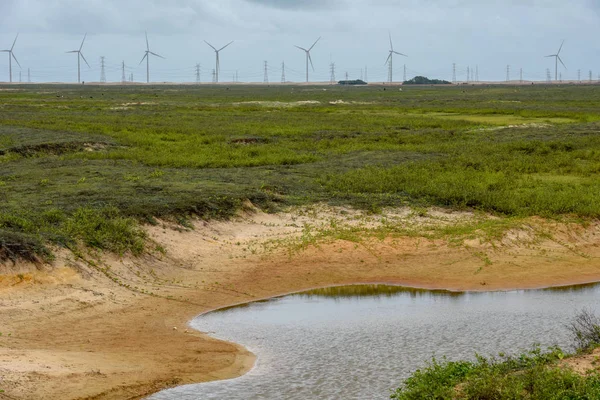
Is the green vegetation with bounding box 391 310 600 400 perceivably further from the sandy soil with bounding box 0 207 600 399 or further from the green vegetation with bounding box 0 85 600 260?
the green vegetation with bounding box 0 85 600 260

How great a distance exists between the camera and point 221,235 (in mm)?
22375

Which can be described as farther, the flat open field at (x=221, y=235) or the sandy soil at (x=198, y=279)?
the flat open field at (x=221, y=235)

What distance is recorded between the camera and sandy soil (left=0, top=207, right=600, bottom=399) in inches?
519

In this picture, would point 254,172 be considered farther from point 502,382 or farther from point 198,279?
point 502,382

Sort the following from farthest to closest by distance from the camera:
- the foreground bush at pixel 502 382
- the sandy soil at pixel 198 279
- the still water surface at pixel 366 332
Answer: the sandy soil at pixel 198 279, the still water surface at pixel 366 332, the foreground bush at pixel 502 382

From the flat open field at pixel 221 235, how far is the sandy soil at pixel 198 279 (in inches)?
1.9

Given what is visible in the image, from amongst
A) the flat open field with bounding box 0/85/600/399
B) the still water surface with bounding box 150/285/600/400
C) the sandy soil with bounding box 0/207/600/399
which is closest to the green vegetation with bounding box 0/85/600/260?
the flat open field with bounding box 0/85/600/399

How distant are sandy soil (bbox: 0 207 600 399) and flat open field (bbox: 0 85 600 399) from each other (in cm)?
5

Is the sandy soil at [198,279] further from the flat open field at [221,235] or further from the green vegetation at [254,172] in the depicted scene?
the green vegetation at [254,172]

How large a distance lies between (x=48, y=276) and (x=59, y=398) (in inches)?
232

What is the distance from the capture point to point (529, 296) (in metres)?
19.2

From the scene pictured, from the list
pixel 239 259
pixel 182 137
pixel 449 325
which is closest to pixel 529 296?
pixel 449 325

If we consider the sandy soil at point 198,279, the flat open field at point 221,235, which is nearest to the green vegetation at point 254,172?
the flat open field at point 221,235

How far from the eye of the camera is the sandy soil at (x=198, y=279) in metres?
13.2
